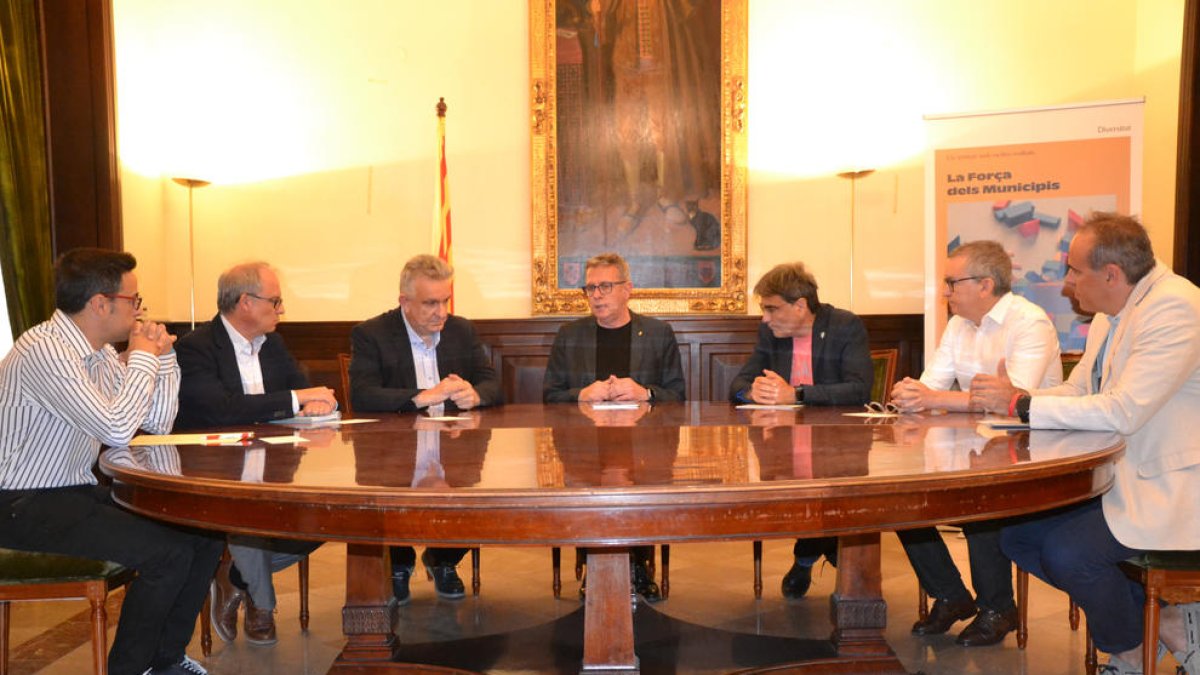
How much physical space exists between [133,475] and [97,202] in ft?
14.0

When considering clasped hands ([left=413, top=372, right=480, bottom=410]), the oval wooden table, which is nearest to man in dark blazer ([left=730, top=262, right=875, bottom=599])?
the oval wooden table

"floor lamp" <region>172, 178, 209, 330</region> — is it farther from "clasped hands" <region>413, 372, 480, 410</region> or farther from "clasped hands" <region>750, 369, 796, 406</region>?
"clasped hands" <region>750, 369, 796, 406</region>

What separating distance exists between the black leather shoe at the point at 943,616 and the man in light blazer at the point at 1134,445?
2.52 feet

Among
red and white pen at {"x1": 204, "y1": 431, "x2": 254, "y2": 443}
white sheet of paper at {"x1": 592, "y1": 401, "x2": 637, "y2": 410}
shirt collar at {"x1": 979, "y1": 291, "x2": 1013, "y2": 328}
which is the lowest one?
white sheet of paper at {"x1": 592, "y1": 401, "x2": 637, "y2": 410}

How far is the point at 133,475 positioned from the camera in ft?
6.77

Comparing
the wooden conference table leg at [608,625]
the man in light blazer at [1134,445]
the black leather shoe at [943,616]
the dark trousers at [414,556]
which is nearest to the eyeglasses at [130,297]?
the dark trousers at [414,556]

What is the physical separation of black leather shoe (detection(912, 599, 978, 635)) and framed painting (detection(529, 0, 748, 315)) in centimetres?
335

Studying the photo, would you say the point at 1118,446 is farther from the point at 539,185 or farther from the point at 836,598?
the point at 539,185

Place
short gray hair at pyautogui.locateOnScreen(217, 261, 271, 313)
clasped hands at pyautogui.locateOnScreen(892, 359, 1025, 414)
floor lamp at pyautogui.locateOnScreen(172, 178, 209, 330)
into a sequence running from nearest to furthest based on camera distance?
clasped hands at pyautogui.locateOnScreen(892, 359, 1025, 414) < short gray hair at pyautogui.locateOnScreen(217, 261, 271, 313) < floor lamp at pyautogui.locateOnScreen(172, 178, 209, 330)

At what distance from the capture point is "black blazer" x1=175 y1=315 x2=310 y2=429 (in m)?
3.29

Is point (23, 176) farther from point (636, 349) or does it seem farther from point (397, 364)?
point (636, 349)

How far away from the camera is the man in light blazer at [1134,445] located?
2.55 meters

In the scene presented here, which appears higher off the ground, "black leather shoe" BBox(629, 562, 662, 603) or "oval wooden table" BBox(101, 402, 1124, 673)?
"oval wooden table" BBox(101, 402, 1124, 673)

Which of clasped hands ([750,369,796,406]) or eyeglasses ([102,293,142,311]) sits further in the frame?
clasped hands ([750,369,796,406])
